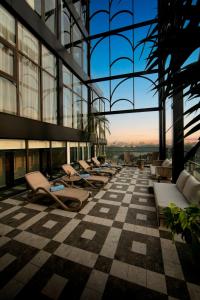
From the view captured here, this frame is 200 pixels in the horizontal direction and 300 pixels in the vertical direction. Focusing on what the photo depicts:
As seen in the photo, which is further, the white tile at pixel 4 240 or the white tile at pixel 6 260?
the white tile at pixel 4 240

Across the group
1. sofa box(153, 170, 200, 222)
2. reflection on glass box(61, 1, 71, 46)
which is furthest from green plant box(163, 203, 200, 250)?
reflection on glass box(61, 1, 71, 46)

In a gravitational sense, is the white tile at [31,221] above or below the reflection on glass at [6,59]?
below

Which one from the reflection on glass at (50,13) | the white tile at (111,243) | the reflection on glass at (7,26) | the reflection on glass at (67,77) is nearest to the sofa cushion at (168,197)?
the white tile at (111,243)

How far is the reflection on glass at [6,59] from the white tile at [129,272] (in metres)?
4.97

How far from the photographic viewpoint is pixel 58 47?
620 centimetres

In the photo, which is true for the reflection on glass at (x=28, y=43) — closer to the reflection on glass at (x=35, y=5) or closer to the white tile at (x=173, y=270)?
the reflection on glass at (x=35, y=5)

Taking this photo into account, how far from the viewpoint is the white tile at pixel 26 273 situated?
1.75m

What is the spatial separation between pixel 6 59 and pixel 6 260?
456 centimetres

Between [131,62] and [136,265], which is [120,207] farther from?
[131,62]

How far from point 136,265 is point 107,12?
473 inches

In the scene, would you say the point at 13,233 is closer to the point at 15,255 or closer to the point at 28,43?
the point at 15,255

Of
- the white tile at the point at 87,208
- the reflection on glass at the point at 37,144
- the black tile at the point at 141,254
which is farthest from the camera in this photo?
the reflection on glass at the point at 37,144

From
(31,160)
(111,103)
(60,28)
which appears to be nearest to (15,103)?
(31,160)

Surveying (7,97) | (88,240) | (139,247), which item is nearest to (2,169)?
(7,97)
